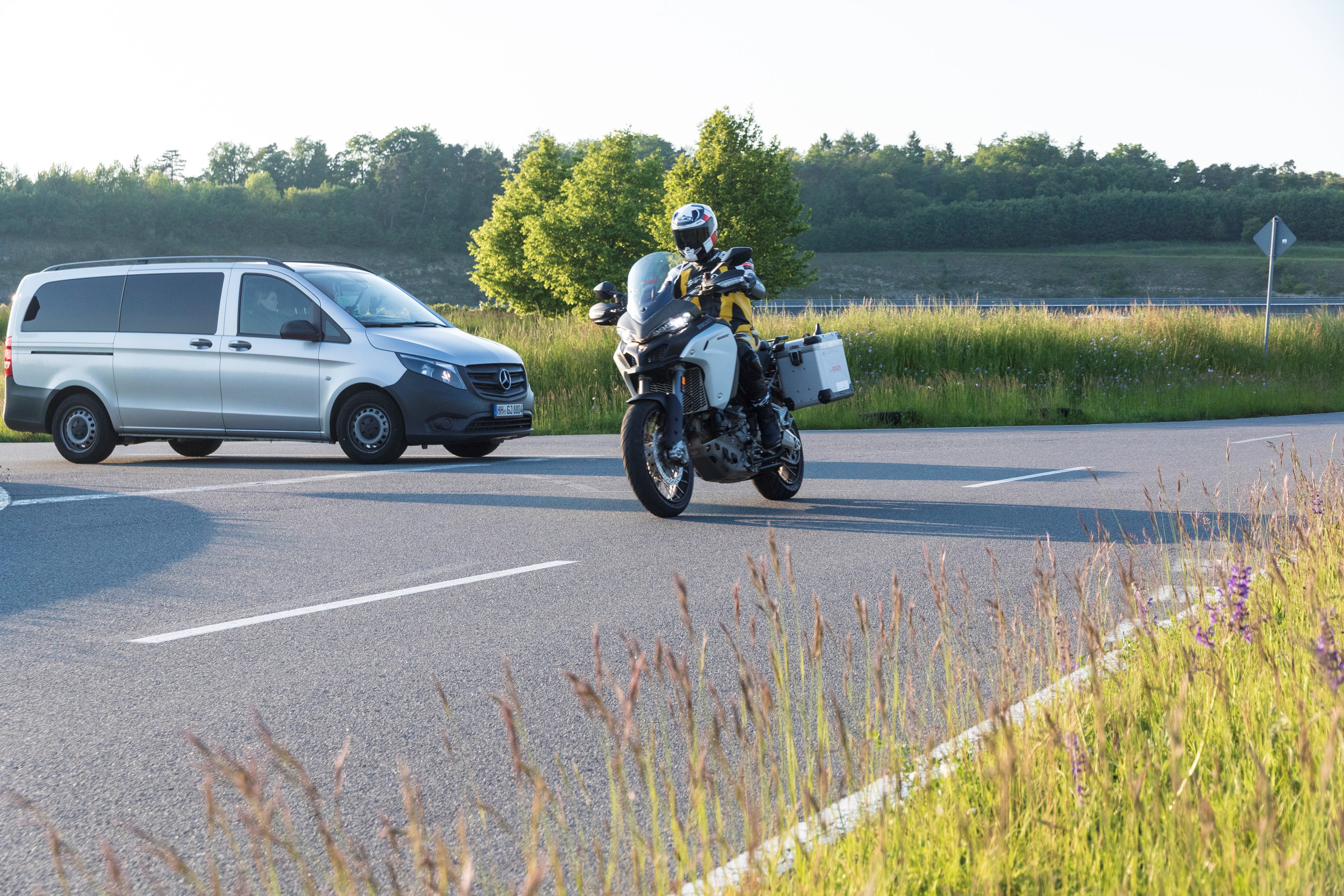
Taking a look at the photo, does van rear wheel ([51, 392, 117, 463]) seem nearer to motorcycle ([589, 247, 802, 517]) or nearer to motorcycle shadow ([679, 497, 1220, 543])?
motorcycle ([589, 247, 802, 517])

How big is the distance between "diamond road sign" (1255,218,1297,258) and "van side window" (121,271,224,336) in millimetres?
21384

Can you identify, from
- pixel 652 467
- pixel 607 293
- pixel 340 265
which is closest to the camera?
pixel 652 467

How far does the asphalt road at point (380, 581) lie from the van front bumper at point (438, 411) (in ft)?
1.30

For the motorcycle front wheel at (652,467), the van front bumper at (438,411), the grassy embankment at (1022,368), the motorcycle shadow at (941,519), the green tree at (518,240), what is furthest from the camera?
the green tree at (518,240)

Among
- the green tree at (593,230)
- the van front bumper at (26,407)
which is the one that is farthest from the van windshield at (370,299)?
the green tree at (593,230)

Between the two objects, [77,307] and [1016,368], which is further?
[1016,368]

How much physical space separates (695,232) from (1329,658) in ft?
21.6

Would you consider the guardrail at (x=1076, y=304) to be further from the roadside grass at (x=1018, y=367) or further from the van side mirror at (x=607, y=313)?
the van side mirror at (x=607, y=313)

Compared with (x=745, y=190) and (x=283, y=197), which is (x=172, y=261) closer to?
(x=745, y=190)

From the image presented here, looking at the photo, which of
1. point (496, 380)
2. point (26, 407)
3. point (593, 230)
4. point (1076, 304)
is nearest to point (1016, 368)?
point (496, 380)

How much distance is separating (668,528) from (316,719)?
4.23m

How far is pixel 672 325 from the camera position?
8.26 m

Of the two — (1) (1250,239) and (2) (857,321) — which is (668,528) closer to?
(2) (857,321)

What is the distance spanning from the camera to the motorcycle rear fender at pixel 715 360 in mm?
8258
